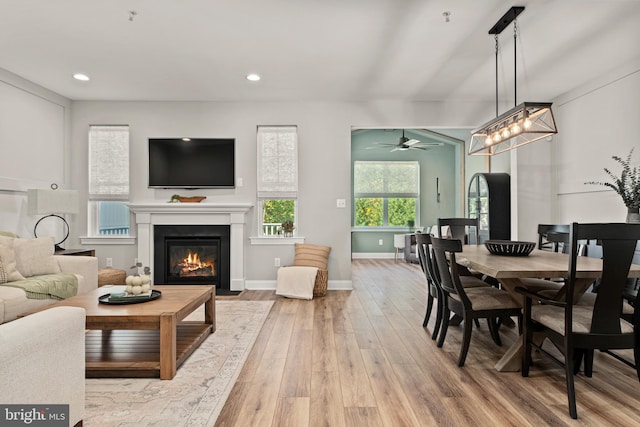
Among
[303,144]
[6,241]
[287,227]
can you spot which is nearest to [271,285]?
[287,227]

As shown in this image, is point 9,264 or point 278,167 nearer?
point 9,264

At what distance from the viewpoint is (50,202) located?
421cm

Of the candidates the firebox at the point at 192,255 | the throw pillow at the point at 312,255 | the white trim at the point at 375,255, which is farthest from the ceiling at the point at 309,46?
the white trim at the point at 375,255

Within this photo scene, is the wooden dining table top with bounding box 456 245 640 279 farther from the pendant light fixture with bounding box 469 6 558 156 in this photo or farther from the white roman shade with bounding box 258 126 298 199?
the white roman shade with bounding box 258 126 298 199

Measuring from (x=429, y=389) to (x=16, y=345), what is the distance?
6.78 ft

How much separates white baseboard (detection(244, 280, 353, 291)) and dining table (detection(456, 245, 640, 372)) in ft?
8.33

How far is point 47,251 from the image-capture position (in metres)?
3.61

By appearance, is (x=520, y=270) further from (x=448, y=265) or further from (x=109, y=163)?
(x=109, y=163)

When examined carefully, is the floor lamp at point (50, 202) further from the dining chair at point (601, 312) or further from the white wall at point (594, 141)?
the white wall at point (594, 141)

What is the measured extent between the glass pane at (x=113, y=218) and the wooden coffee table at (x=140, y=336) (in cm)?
247

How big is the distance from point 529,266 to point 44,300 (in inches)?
151

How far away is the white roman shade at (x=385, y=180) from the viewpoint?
890 cm

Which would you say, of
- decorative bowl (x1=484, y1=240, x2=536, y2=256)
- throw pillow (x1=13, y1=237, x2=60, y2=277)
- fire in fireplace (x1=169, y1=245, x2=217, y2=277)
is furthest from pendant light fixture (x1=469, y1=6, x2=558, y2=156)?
throw pillow (x1=13, y1=237, x2=60, y2=277)

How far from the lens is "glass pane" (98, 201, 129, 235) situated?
5.27m
